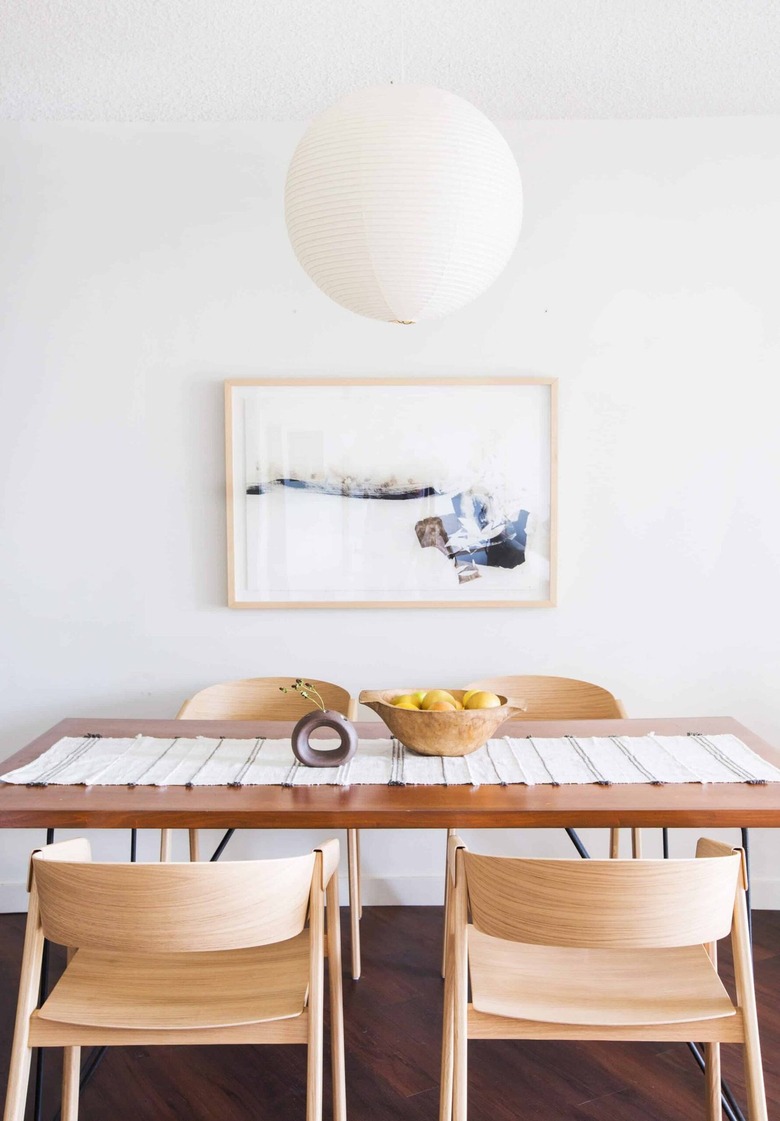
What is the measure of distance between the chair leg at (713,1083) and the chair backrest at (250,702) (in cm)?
130

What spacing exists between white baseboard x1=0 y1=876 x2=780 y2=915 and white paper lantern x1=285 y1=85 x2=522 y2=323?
80.3 inches

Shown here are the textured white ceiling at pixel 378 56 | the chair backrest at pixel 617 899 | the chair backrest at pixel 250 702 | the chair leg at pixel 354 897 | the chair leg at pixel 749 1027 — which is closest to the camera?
the chair backrest at pixel 617 899

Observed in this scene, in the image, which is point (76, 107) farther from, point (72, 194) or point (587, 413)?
point (587, 413)

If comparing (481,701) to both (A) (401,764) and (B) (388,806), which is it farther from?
(B) (388,806)

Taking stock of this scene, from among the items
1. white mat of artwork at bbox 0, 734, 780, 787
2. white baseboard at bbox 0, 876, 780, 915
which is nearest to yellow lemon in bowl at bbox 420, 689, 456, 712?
white mat of artwork at bbox 0, 734, 780, 787

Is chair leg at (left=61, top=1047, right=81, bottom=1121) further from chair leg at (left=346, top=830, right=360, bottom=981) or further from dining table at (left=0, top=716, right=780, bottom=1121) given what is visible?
chair leg at (left=346, top=830, right=360, bottom=981)

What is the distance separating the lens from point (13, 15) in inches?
91.7

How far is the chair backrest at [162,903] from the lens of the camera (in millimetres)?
1475

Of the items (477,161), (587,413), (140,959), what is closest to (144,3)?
(477,161)

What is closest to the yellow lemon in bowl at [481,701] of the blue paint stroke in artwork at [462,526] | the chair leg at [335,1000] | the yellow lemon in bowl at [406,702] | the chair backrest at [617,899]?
the yellow lemon in bowl at [406,702]

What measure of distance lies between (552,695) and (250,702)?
913mm

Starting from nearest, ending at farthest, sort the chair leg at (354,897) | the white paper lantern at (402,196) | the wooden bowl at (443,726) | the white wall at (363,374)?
the white paper lantern at (402,196), the wooden bowl at (443,726), the chair leg at (354,897), the white wall at (363,374)

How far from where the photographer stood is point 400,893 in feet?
10.3

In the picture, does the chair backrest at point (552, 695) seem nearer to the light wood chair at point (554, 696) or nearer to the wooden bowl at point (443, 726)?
the light wood chair at point (554, 696)
